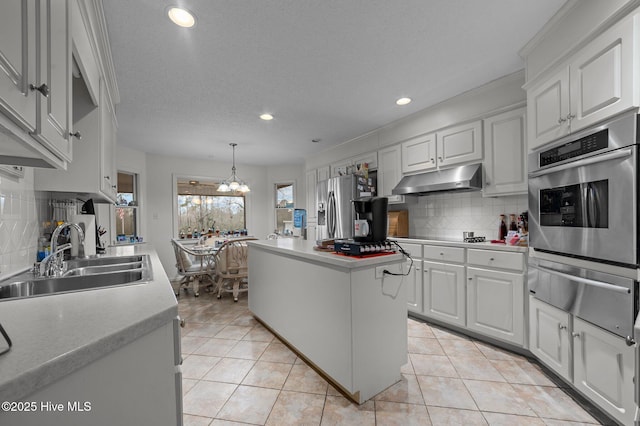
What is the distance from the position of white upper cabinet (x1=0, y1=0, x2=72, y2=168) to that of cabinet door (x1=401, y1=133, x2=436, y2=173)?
10.1 feet

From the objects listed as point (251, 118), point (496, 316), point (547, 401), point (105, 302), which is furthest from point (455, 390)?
point (251, 118)

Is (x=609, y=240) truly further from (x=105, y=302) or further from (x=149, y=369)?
(x=105, y=302)

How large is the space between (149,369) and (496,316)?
2.62 m

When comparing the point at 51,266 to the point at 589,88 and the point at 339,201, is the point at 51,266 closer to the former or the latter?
the point at 589,88

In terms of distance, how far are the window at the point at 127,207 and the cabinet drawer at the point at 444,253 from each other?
4.68m

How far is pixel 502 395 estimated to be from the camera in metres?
1.78

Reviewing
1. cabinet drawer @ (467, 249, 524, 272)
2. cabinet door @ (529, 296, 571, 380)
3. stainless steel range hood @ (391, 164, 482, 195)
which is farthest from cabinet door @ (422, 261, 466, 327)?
stainless steel range hood @ (391, 164, 482, 195)

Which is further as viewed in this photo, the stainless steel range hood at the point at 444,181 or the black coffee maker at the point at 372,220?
the stainless steel range hood at the point at 444,181

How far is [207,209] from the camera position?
5.91m

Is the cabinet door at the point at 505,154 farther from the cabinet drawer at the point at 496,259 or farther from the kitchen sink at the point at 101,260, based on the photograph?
the kitchen sink at the point at 101,260

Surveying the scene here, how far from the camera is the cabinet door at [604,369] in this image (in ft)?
4.49

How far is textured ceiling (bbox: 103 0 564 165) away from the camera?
1.67 meters

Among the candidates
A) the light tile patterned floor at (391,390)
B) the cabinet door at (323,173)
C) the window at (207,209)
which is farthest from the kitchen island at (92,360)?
the window at (207,209)

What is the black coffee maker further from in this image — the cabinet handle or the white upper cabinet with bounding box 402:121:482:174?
the cabinet handle
